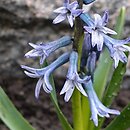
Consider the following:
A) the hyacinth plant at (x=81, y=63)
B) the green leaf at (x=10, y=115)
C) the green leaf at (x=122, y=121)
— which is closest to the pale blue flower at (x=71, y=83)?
the hyacinth plant at (x=81, y=63)

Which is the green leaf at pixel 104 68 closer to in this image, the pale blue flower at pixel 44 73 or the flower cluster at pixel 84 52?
the flower cluster at pixel 84 52

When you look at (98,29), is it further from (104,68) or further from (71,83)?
(104,68)

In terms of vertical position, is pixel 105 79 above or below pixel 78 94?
below

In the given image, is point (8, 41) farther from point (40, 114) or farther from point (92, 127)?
point (92, 127)

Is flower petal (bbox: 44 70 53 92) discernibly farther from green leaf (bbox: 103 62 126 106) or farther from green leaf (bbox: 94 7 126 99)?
green leaf (bbox: 94 7 126 99)

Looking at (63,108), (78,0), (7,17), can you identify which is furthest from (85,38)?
(63,108)

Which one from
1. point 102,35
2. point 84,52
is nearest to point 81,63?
point 84,52

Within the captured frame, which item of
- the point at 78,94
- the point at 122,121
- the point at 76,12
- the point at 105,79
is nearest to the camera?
the point at 76,12
